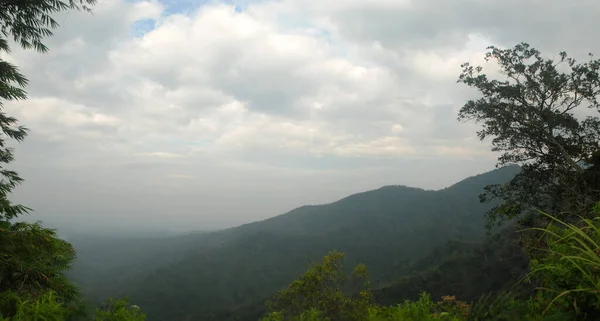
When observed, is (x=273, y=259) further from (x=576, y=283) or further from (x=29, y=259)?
(x=576, y=283)

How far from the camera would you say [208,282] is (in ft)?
427

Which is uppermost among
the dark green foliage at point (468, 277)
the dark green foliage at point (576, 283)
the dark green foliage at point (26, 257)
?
the dark green foliage at point (26, 257)

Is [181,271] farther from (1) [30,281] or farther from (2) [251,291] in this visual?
(1) [30,281]

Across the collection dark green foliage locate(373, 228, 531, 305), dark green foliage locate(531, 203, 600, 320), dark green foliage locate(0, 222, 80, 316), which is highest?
dark green foliage locate(0, 222, 80, 316)

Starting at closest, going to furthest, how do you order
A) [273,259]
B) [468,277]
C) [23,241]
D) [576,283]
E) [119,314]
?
[576,283] → [119,314] → [23,241] → [468,277] → [273,259]

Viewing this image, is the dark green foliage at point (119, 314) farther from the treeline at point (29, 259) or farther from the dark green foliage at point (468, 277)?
the dark green foliage at point (468, 277)

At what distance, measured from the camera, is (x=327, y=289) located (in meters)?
12.0

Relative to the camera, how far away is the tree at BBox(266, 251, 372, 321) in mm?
11438

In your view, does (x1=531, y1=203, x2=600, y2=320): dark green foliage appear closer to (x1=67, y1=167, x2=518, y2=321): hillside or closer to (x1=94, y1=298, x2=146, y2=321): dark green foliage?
(x1=94, y1=298, x2=146, y2=321): dark green foliage

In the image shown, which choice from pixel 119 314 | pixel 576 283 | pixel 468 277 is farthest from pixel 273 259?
pixel 576 283

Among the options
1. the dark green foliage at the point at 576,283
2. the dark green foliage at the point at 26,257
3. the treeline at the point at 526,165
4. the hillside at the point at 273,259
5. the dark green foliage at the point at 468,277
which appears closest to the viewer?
the dark green foliage at the point at 576,283

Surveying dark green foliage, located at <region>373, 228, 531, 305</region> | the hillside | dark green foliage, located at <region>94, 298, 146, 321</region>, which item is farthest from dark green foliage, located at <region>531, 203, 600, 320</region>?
the hillside

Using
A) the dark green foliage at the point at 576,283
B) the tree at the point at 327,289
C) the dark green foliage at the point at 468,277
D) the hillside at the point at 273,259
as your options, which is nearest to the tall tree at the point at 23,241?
the dark green foliage at the point at 576,283

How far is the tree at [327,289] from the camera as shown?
11.4 meters
